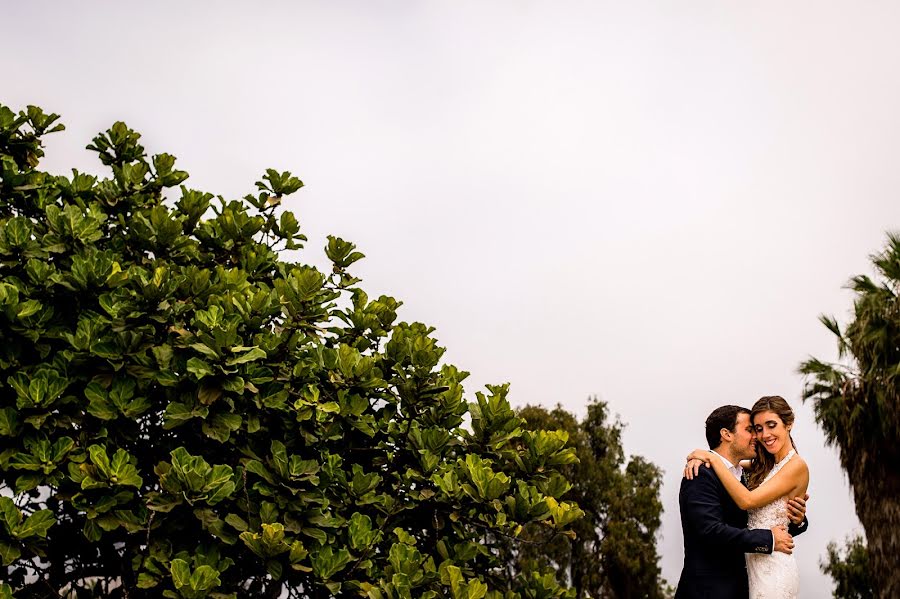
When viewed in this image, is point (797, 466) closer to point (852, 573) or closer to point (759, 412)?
point (759, 412)

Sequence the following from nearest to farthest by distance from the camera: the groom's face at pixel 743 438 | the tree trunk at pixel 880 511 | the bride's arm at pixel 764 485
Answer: the bride's arm at pixel 764 485 < the groom's face at pixel 743 438 < the tree trunk at pixel 880 511

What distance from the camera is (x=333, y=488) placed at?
488 cm

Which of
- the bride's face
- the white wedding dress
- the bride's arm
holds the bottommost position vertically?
the white wedding dress

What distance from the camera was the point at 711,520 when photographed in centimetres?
528

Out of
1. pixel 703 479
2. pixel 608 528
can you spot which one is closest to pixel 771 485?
pixel 703 479

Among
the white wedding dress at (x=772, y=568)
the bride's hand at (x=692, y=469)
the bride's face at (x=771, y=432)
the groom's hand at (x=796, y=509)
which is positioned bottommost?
the white wedding dress at (x=772, y=568)

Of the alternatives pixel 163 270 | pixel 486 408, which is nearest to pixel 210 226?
pixel 163 270

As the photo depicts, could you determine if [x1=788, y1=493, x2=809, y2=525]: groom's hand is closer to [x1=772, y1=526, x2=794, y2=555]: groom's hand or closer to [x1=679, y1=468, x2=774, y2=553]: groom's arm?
[x1=772, y1=526, x2=794, y2=555]: groom's hand

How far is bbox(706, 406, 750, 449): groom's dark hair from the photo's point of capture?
5.68 m

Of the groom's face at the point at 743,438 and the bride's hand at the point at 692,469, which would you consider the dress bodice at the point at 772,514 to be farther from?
the bride's hand at the point at 692,469

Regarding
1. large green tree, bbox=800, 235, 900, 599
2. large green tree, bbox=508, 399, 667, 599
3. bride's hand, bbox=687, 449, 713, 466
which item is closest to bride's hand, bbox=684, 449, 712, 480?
bride's hand, bbox=687, 449, 713, 466

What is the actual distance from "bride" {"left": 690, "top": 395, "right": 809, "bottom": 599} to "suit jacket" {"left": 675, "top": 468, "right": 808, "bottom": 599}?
89mm

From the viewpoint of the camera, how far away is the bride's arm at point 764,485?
17.5 feet

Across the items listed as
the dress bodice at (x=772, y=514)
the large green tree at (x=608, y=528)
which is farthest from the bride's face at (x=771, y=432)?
the large green tree at (x=608, y=528)
